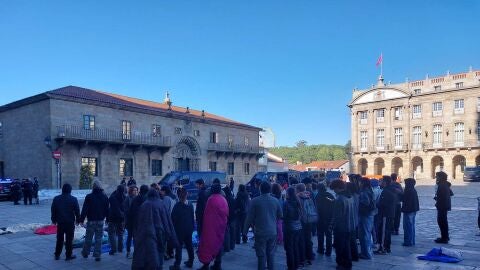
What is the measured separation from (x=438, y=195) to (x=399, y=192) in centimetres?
118

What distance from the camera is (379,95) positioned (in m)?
51.6

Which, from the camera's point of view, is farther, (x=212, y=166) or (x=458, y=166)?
(x=458, y=166)

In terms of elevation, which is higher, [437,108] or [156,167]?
[437,108]

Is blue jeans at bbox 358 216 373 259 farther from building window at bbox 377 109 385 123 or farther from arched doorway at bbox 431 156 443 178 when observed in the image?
building window at bbox 377 109 385 123

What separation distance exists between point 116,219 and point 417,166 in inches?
1960

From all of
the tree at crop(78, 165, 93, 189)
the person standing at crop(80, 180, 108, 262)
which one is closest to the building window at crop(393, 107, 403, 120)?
the tree at crop(78, 165, 93, 189)

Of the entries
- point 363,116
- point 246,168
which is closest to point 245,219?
point 246,168

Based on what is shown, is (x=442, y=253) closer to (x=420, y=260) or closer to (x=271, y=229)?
(x=420, y=260)

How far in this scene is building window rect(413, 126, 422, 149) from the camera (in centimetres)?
4850

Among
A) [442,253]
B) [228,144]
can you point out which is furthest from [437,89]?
[442,253]

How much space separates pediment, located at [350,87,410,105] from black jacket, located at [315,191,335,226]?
4643 cm

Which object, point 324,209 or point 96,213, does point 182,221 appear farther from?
point 324,209

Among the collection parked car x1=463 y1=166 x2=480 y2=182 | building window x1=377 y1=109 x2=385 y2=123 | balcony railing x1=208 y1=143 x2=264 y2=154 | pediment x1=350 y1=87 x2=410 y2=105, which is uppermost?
pediment x1=350 y1=87 x2=410 y2=105

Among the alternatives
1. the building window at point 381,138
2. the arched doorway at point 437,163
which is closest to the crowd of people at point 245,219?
the arched doorway at point 437,163
